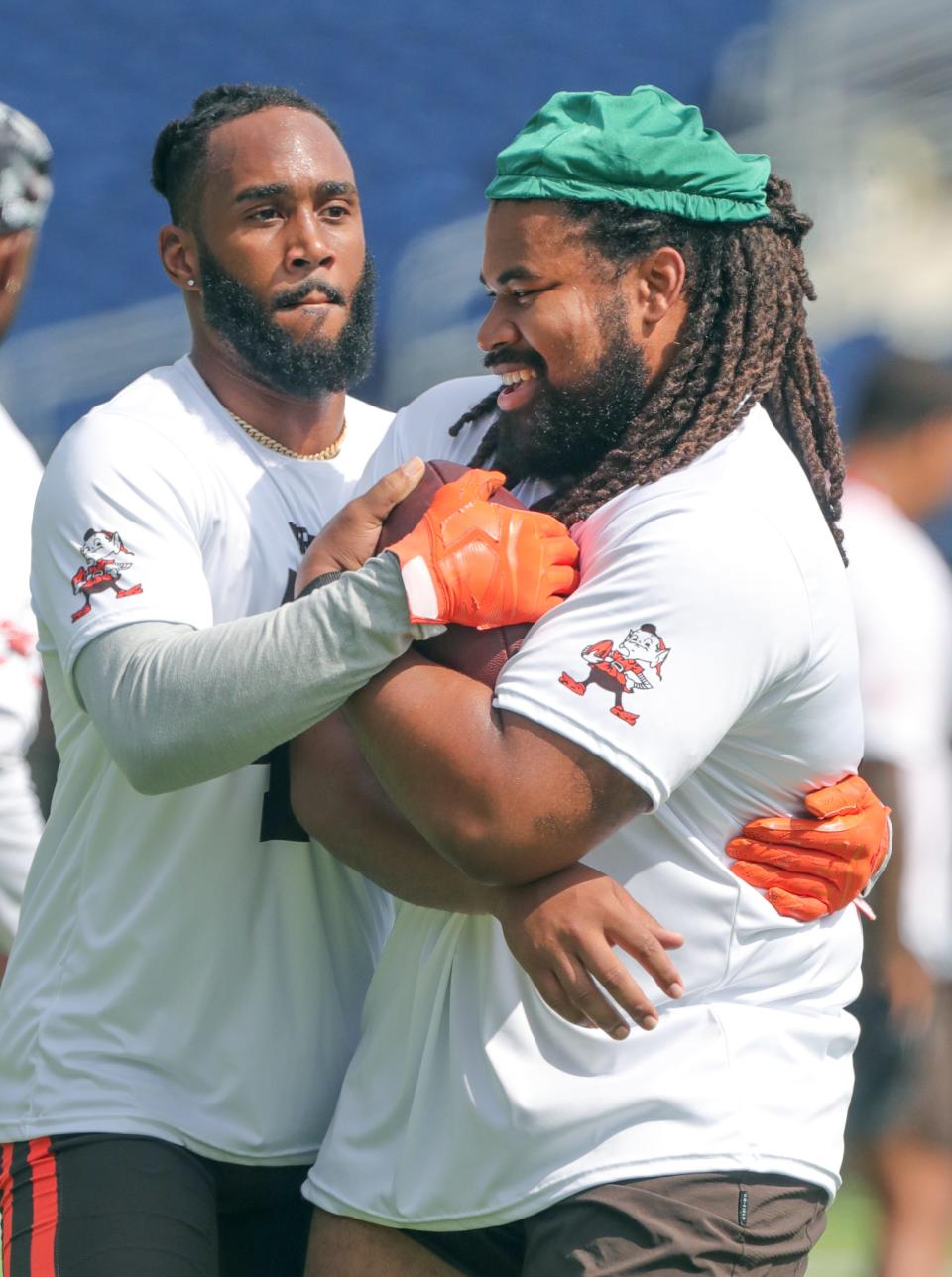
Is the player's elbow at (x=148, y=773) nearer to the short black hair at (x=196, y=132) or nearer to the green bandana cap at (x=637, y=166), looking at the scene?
the green bandana cap at (x=637, y=166)

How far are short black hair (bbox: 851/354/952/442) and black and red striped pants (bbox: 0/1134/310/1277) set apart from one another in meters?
2.19

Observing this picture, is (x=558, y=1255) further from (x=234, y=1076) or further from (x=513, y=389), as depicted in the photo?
(x=513, y=389)

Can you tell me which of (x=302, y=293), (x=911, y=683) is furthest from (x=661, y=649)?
(x=911, y=683)

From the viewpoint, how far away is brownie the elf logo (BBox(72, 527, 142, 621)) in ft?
6.71

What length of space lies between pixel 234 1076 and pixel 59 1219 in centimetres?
25

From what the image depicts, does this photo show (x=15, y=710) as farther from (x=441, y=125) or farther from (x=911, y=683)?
(x=911, y=683)

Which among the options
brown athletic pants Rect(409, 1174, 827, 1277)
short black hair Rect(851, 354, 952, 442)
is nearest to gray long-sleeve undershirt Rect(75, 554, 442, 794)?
brown athletic pants Rect(409, 1174, 827, 1277)

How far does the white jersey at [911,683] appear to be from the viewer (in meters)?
3.54

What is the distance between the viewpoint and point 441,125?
399 centimetres

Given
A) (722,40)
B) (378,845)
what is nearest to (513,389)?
(378,845)

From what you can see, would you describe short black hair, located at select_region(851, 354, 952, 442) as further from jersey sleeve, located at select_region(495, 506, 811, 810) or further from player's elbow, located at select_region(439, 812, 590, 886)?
player's elbow, located at select_region(439, 812, 590, 886)

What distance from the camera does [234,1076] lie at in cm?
212

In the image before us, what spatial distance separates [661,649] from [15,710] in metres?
2.10

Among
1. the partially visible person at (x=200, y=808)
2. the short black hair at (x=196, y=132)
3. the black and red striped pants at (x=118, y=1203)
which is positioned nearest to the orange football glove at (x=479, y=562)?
the partially visible person at (x=200, y=808)
